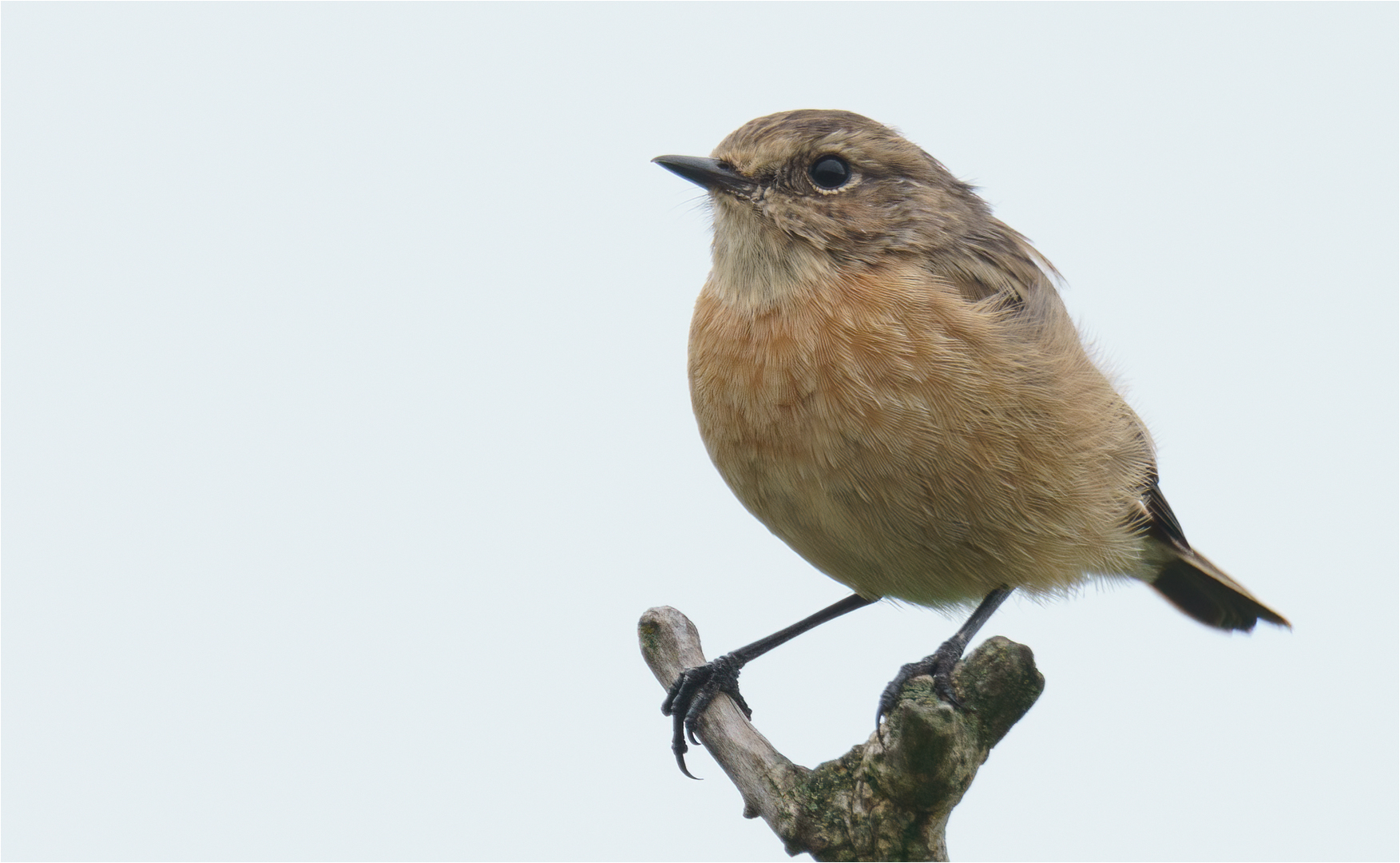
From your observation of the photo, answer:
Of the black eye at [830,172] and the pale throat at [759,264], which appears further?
the black eye at [830,172]

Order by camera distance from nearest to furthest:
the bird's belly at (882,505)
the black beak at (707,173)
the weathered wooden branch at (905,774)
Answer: the weathered wooden branch at (905,774)
the bird's belly at (882,505)
the black beak at (707,173)

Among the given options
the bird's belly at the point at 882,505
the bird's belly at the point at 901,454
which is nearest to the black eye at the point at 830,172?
the bird's belly at the point at 901,454

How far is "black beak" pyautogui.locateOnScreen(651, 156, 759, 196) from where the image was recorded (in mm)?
6094

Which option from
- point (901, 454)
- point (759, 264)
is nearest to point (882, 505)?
point (901, 454)

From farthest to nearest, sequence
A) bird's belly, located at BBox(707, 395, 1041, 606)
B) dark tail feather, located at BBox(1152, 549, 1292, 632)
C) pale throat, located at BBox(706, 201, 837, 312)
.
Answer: dark tail feather, located at BBox(1152, 549, 1292, 632), pale throat, located at BBox(706, 201, 837, 312), bird's belly, located at BBox(707, 395, 1041, 606)

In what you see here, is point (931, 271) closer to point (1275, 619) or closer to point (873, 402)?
point (873, 402)

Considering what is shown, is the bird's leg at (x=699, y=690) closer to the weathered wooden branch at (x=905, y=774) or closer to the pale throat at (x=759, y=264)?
the weathered wooden branch at (x=905, y=774)

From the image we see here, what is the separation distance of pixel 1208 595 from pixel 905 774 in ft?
11.4

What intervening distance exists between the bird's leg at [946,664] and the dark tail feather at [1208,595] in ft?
5.39

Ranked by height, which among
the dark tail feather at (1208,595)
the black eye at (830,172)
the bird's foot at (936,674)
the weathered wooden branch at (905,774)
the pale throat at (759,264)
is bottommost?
the weathered wooden branch at (905,774)

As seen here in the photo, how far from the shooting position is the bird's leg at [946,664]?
5.18 meters

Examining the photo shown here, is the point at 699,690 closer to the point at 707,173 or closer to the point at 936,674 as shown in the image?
the point at 936,674

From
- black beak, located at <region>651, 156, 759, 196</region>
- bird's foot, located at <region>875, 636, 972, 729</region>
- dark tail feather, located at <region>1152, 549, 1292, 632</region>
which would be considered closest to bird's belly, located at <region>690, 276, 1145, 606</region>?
bird's foot, located at <region>875, 636, 972, 729</region>

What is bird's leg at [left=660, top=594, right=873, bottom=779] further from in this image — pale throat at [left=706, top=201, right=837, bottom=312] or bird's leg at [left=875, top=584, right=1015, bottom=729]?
pale throat at [left=706, top=201, right=837, bottom=312]
